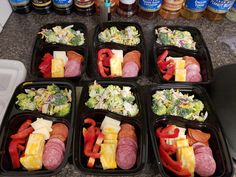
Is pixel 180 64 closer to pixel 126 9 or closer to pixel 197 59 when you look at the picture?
pixel 197 59

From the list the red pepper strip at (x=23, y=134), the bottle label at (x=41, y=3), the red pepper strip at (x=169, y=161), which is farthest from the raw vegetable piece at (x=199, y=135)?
the bottle label at (x=41, y=3)

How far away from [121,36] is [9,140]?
0.63 m

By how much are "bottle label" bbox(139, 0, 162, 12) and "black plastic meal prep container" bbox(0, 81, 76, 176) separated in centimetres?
56

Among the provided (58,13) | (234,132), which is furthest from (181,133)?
(58,13)

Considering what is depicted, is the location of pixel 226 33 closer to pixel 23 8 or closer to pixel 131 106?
pixel 131 106

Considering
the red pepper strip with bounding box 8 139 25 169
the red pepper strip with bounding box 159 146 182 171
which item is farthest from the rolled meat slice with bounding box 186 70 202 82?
the red pepper strip with bounding box 8 139 25 169

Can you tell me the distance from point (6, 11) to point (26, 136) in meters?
0.72

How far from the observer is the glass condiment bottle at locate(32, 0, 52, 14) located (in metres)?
1.20

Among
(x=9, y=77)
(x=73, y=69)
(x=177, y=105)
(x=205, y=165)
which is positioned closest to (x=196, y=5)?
(x=177, y=105)

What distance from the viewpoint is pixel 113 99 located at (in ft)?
2.93

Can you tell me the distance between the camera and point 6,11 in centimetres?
123

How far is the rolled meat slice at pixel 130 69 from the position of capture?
100 centimetres

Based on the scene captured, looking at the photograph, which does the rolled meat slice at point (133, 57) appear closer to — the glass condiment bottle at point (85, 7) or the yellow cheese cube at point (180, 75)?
the yellow cheese cube at point (180, 75)

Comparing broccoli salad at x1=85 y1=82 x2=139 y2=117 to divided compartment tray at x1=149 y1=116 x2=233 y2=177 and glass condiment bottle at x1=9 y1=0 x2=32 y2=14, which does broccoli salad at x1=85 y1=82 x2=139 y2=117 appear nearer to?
divided compartment tray at x1=149 y1=116 x2=233 y2=177
